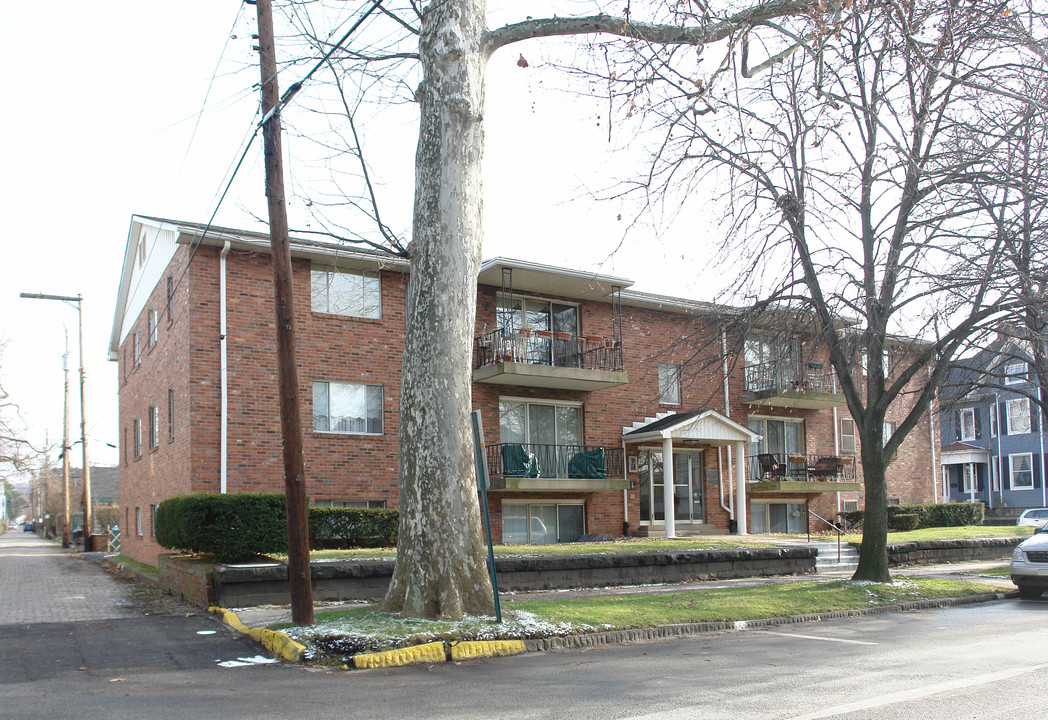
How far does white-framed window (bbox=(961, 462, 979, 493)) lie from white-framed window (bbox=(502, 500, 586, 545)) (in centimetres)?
3671

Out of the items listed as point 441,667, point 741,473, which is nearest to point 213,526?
point 441,667

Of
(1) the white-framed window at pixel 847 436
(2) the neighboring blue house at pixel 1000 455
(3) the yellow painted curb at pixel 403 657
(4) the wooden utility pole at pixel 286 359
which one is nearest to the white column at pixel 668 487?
(1) the white-framed window at pixel 847 436

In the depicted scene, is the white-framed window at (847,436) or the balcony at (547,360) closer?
the balcony at (547,360)

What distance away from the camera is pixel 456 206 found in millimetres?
10531

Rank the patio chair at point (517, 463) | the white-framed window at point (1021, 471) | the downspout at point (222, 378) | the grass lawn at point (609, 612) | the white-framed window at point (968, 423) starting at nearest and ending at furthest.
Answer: the grass lawn at point (609, 612), the downspout at point (222, 378), the patio chair at point (517, 463), the white-framed window at point (1021, 471), the white-framed window at point (968, 423)

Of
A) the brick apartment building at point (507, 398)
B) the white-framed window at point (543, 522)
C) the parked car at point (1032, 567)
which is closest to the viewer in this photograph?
the parked car at point (1032, 567)

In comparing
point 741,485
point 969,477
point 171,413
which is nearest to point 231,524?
point 171,413

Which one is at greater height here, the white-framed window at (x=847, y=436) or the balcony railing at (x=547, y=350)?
the balcony railing at (x=547, y=350)

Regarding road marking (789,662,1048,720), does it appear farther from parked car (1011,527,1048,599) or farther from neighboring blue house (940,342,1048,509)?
neighboring blue house (940,342,1048,509)

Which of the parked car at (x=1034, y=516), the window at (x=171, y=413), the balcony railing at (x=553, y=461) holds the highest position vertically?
the window at (x=171, y=413)

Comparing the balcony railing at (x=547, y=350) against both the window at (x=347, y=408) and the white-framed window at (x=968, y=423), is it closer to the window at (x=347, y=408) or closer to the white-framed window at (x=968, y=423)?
the window at (x=347, y=408)

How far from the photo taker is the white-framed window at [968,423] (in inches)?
2034

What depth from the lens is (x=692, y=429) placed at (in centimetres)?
2375

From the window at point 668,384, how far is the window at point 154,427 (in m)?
13.8
